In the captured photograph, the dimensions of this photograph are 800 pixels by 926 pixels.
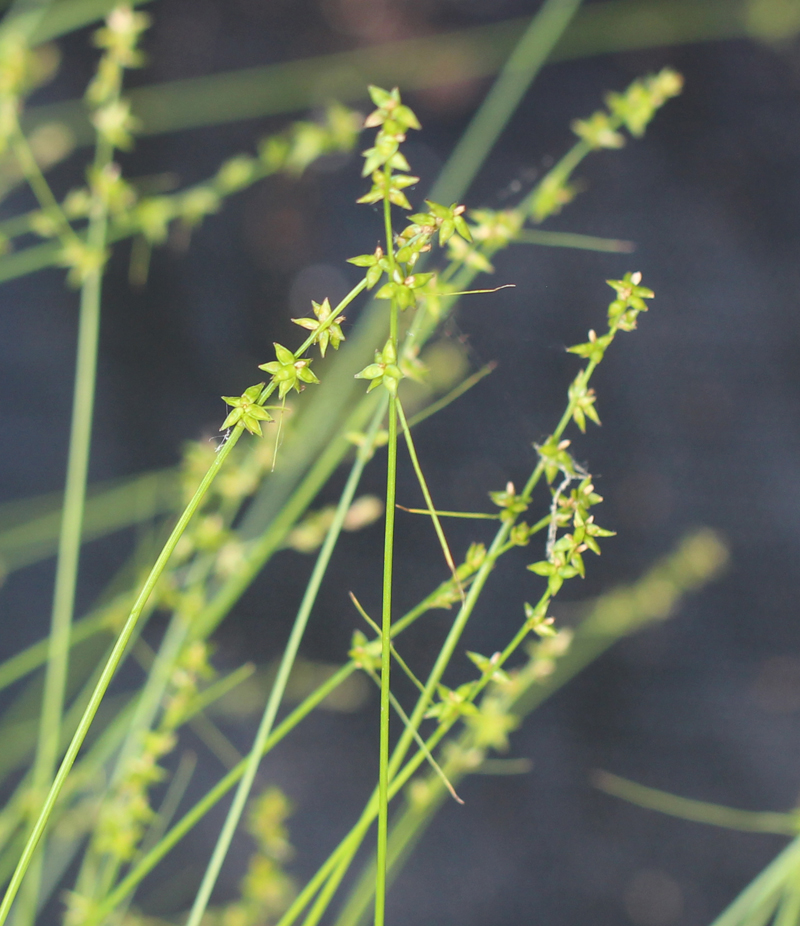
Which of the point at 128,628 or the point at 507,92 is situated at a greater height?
the point at 507,92

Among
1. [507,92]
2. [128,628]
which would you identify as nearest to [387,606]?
[128,628]

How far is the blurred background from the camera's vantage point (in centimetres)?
67

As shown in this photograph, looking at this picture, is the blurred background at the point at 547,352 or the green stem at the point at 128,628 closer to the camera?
the green stem at the point at 128,628

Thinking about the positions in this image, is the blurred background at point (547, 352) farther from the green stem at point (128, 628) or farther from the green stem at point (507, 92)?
the green stem at point (128, 628)

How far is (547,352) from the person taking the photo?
0.66 meters

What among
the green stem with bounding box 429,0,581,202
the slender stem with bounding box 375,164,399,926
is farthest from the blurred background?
the slender stem with bounding box 375,164,399,926

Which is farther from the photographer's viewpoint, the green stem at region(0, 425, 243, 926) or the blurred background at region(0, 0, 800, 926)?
the blurred background at region(0, 0, 800, 926)

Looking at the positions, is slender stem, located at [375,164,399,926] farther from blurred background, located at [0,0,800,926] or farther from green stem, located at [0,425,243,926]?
blurred background, located at [0,0,800,926]

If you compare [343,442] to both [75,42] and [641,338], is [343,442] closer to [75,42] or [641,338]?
[641,338]

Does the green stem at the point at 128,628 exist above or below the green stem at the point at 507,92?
below

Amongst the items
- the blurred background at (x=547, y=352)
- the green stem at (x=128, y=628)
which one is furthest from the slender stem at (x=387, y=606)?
the blurred background at (x=547, y=352)

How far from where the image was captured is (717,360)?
2.26 ft

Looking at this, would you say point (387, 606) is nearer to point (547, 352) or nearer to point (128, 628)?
point (128, 628)

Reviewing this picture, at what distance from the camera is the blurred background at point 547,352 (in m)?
0.67
